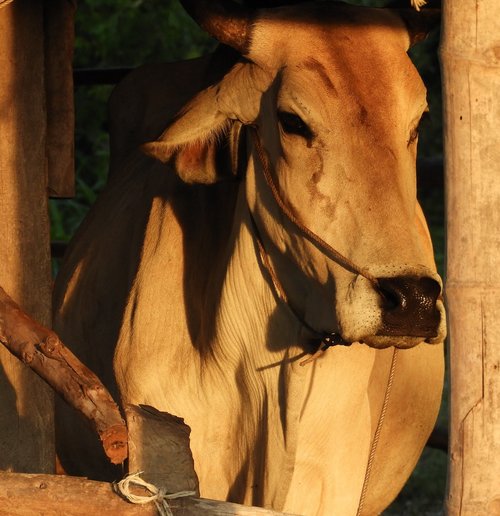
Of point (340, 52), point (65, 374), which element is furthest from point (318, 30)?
point (65, 374)

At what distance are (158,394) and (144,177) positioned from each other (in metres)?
1.16

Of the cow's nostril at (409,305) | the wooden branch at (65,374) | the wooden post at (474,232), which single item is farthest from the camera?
the cow's nostril at (409,305)

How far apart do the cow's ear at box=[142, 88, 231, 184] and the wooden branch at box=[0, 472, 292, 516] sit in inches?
51.1

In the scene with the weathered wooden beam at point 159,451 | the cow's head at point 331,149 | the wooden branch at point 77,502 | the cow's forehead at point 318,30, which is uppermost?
the cow's forehead at point 318,30

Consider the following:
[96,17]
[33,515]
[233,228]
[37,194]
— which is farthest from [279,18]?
[96,17]

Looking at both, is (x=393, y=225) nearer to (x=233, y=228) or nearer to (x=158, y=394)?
(x=233, y=228)

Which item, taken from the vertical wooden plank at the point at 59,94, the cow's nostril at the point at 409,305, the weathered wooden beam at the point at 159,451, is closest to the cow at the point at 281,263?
the cow's nostril at the point at 409,305

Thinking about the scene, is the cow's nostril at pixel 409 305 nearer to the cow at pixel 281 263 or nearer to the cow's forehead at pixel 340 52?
the cow at pixel 281 263

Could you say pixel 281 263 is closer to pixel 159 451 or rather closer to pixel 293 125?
pixel 293 125

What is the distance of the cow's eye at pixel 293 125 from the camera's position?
403 centimetres

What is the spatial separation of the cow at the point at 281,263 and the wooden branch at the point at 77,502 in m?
0.75

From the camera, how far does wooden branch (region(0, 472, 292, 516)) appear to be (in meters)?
3.24

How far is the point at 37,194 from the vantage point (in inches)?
179

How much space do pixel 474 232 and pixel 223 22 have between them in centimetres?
119
